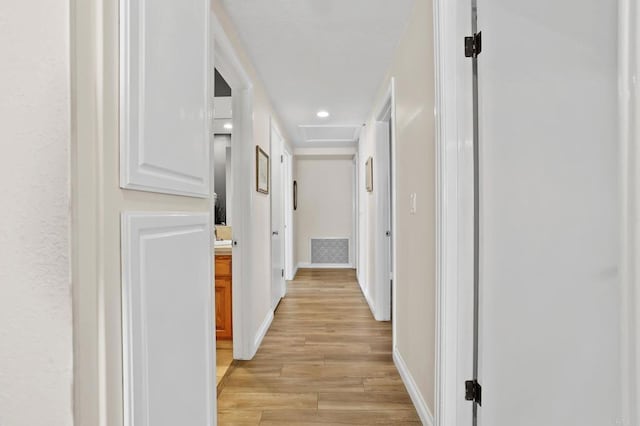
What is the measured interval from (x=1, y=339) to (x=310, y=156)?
20.5ft

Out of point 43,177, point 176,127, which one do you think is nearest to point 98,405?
point 43,177

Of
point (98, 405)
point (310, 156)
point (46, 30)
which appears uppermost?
point (310, 156)

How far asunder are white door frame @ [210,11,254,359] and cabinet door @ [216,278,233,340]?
5.3 inches

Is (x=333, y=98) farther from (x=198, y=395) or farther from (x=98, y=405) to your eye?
(x=98, y=405)

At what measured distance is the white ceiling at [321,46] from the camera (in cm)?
207

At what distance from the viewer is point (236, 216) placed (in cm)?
268

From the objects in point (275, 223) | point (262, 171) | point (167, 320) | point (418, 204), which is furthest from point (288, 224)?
point (167, 320)

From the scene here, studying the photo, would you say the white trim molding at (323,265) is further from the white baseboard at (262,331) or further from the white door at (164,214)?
the white door at (164,214)

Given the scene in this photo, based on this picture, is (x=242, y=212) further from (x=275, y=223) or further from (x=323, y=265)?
(x=323, y=265)

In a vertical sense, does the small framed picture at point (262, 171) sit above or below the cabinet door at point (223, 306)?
above

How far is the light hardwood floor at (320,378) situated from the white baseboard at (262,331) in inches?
1.9

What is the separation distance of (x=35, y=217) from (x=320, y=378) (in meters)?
2.08

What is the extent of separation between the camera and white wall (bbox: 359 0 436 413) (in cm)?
177

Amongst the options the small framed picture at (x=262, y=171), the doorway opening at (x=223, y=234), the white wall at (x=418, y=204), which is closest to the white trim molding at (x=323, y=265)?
the doorway opening at (x=223, y=234)
